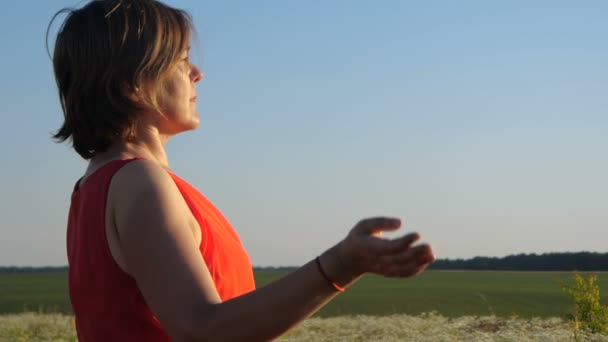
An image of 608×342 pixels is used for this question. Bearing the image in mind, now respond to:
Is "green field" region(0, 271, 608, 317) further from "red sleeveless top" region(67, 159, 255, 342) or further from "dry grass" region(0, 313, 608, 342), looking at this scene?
"red sleeveless top" region(67, 159, 255, 342)

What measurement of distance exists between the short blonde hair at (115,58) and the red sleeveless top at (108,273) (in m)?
0.20

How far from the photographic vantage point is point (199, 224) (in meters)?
2.01

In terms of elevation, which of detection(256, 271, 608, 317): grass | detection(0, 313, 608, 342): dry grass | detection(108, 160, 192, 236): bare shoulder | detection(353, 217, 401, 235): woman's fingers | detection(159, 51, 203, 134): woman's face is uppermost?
detection(159, 51, 203, 134): woman's face

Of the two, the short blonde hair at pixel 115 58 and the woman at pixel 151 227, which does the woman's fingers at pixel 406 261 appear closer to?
the woman at pixel 151 227

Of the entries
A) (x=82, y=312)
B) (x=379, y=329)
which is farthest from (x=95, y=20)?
(x=379, y=329)

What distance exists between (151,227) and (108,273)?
0.21m

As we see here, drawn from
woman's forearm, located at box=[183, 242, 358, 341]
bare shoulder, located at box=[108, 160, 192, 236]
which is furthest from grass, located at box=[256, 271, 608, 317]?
woman's forearm, located at box=[183, 242, 358, 341]

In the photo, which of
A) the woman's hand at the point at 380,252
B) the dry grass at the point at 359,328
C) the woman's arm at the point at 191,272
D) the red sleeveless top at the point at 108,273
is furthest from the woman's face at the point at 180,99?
the dry grass at the point at 359,328

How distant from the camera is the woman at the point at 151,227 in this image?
1723 mm

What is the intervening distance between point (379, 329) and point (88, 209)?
13.9 metres

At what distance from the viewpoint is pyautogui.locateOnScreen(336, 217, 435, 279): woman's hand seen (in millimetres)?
1493

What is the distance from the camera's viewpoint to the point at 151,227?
6.03ft

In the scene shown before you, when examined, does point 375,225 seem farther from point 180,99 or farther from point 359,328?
point 359,328

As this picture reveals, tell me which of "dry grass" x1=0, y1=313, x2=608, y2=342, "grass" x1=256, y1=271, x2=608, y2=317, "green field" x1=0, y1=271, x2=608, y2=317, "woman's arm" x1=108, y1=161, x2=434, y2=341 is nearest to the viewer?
"woman's arm" x1=108, y1=161, x2=434, y2=341
